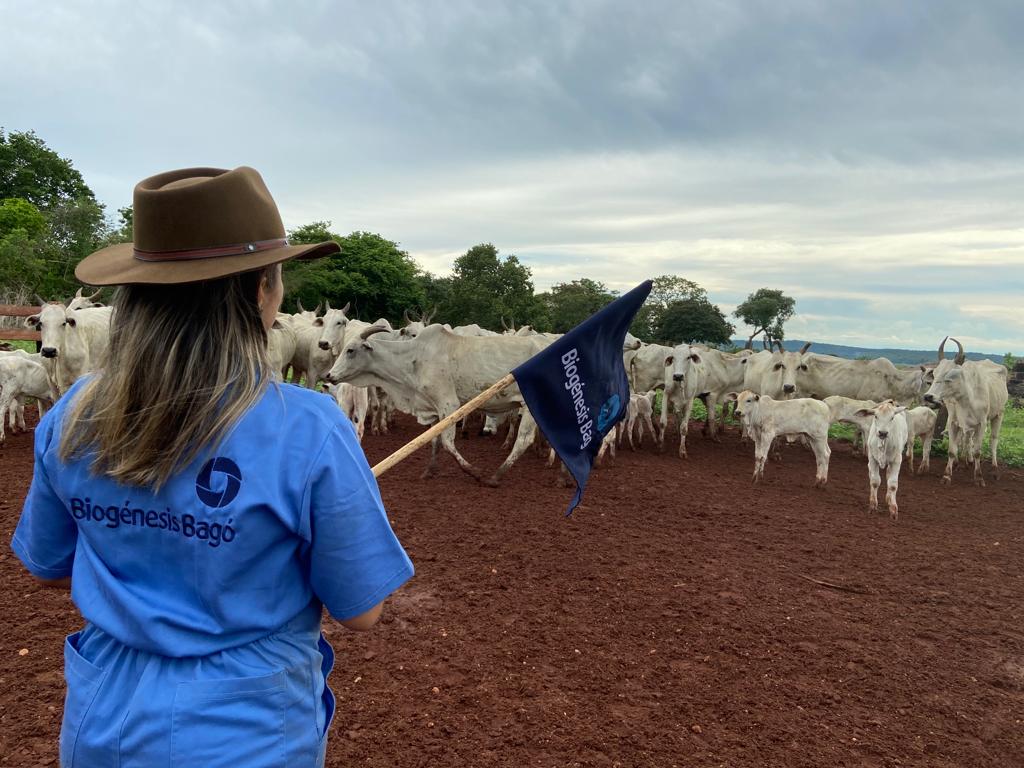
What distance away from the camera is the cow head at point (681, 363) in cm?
1327

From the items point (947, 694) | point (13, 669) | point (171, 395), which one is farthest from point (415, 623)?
point (171, 395)

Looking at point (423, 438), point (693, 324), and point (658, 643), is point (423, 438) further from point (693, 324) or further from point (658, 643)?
point (693, 324)

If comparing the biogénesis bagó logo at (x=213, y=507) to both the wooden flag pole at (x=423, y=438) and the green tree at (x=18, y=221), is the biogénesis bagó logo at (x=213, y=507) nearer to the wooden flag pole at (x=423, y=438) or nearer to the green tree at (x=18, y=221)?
the wooden flag pole at (x=423, y=438)

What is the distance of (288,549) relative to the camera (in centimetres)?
140

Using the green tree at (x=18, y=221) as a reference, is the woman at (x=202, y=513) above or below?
below

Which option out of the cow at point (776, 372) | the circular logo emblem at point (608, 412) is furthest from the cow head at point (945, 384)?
the circular logo emblem at point (608, 412)

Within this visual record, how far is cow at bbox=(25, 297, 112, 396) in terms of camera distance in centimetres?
982

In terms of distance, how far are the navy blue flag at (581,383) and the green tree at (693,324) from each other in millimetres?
40064

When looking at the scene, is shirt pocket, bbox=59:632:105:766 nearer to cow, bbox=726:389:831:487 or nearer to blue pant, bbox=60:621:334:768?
blue pant, bbox=60:621:334:768

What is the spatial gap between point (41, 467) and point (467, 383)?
8.50 meters

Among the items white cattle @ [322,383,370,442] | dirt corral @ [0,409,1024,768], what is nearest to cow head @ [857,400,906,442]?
dirt corral @ [0,409,1024,768]

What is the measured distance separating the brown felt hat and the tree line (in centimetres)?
2707

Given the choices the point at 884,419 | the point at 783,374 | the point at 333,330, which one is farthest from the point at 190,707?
the point at 783,374

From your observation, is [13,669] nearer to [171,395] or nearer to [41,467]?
[41,467]
